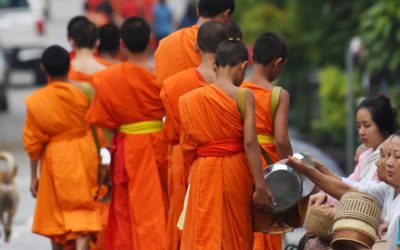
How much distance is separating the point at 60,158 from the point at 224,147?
2.67 meters

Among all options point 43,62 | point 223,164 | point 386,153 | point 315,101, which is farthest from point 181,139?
point 315,101

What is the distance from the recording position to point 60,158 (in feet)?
35.0

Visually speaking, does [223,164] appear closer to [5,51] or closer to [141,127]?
[141,127]

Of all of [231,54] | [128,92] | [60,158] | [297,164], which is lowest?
[60,158]

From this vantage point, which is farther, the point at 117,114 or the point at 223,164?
the point at 117,114

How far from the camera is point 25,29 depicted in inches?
1217

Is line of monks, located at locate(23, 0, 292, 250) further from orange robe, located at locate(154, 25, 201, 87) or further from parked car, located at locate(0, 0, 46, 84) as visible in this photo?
parked car, located at locate(0, 0, 46, 84)

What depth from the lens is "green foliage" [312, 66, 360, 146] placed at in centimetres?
2019

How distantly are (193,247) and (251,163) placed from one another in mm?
597

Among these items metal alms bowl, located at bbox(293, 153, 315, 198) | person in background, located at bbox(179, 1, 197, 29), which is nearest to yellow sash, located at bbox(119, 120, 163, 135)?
metal alms bowl, located at bbox(293, 153, 315, 198)

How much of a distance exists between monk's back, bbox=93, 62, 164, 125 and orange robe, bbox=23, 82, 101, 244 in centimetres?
74

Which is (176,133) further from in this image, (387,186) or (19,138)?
(19,138)

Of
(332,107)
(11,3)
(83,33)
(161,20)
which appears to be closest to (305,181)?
(83,33)

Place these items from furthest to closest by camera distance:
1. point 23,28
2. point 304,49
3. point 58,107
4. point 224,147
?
1. point 23,28
2. point 304,49
3. point 58,107
4. point 224,147
